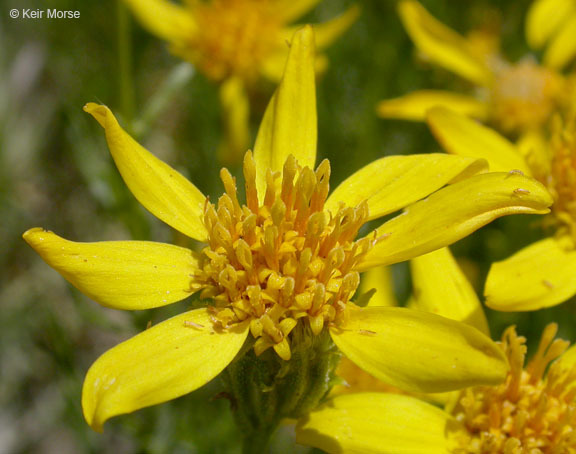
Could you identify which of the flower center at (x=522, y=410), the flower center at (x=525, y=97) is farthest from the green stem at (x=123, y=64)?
the flower center at (x=525, y=97)

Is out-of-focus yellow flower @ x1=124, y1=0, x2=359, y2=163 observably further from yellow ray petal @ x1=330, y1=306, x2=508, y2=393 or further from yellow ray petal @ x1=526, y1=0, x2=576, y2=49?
yellow ray petal @ x1=330, y1=306, x2=508, y2=393

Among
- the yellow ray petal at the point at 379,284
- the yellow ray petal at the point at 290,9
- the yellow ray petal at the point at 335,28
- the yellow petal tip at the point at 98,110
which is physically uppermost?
the yellow ray petal at the point at 290,9

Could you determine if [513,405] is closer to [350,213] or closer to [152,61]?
[350,213]

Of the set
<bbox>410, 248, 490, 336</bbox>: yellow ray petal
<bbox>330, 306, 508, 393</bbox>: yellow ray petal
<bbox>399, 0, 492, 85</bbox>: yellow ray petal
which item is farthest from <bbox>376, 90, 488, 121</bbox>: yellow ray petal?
<bbox>330, 306, 508, 393</bbox>: yellow ray petal

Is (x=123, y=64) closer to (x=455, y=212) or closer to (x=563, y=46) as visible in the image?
(x=455, y=212)

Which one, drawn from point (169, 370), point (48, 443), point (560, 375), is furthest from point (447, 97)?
point (48, 443)

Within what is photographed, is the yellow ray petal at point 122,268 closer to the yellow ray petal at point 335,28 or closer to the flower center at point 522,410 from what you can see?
the flower center at point 522,410

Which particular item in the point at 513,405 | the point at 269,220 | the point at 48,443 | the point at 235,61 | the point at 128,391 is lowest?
the point at 48,443
